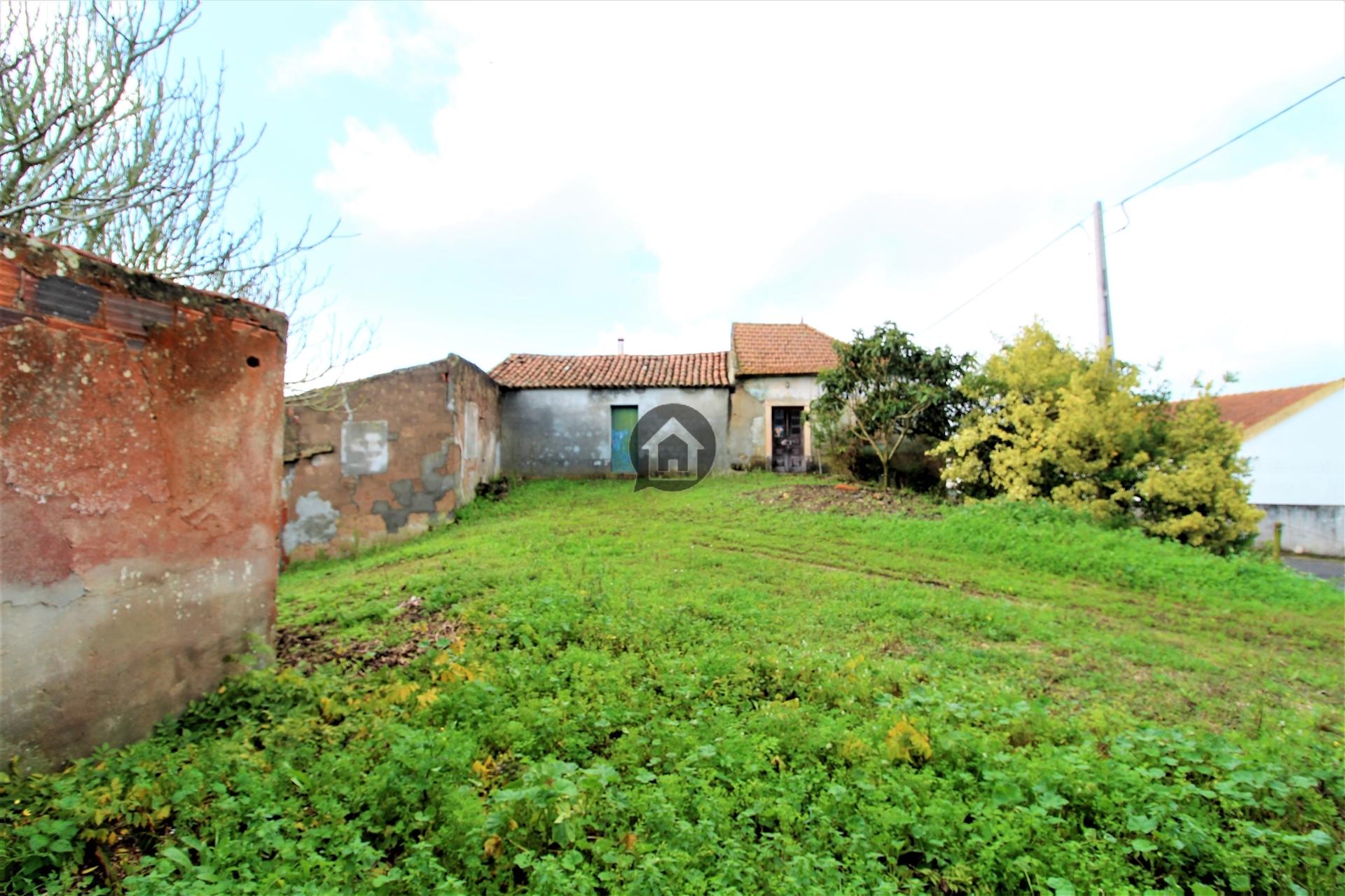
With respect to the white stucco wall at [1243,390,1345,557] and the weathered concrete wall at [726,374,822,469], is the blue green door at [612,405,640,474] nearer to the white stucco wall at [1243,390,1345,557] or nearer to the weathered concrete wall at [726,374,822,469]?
the weathered concrete wall at [726,374,822,469]

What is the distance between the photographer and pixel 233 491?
3850 millimetres

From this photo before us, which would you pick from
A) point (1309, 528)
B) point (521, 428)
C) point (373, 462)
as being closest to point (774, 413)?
point (521, 428)

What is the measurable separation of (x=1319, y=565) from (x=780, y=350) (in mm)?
14145

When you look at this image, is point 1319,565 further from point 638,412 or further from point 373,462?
point 373,462

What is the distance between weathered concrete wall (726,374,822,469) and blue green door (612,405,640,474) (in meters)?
2.65

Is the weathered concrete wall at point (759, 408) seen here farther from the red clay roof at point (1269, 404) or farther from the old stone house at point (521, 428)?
the red clay roof at point (1269, 404)

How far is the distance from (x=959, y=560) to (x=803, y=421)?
8.27 m

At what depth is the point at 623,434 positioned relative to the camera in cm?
1727

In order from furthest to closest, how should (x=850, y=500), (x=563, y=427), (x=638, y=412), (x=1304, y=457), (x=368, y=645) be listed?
(x=1304, y=457)
(x=638, y=412)
(x=563, y=427)
(x=850, y=500)
(x=368, y=645)

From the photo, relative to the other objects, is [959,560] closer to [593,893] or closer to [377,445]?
[593,893]

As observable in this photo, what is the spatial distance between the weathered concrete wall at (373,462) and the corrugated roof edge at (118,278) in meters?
6.75

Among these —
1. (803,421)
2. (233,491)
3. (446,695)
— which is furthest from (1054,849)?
(803,421)
